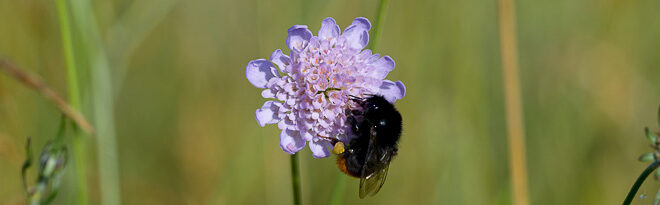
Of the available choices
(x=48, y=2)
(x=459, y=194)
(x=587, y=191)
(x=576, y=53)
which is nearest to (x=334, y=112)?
(x=459, y=194)

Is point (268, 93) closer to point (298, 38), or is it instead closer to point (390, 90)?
point (298, 38)

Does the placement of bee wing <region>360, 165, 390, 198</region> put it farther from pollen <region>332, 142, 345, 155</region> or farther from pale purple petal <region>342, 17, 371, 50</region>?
pale purple petal <region>342, 17, 371, 50</region>

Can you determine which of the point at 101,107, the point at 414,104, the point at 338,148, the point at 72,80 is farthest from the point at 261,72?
the point at 414,104

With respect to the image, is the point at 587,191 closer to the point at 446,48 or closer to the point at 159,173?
the point at 446,48

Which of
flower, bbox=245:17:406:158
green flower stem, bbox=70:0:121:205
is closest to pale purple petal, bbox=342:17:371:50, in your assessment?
flower, bbox=245:17:406:158

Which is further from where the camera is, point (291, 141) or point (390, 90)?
point (390, 90)

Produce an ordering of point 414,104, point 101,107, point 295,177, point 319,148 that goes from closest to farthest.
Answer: point 295,177
point 319,148
point 101,107
point 414,104

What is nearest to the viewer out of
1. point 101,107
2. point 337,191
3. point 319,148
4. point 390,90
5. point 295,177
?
point 295,177
